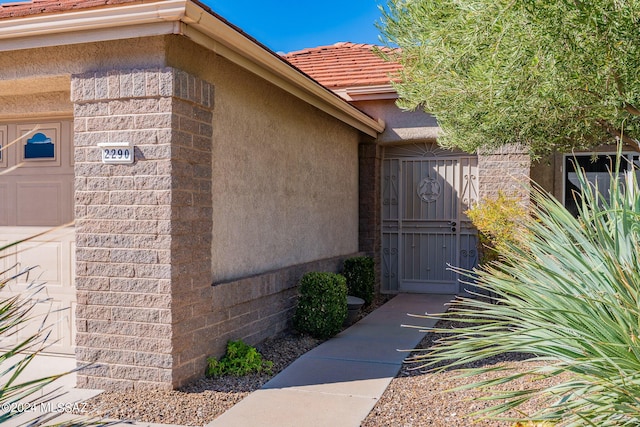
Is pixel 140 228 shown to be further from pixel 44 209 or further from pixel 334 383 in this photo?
pixel 334 383

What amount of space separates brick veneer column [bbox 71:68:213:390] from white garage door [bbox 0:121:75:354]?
98 centimetres

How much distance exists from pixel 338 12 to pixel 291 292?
14043mm

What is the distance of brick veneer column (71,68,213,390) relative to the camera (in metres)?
5.02

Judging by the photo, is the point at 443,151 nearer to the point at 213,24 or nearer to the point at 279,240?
the point at 279,240

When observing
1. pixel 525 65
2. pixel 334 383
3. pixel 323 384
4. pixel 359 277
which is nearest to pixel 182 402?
pixel 323 384

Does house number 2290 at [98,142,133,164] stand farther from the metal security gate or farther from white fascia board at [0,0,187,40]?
the metal security gate

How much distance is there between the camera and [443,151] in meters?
10.8

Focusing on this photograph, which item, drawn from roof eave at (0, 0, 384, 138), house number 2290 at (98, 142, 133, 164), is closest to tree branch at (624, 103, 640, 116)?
roof eave at (0, 0, 384, 138)

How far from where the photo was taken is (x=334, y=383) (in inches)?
220

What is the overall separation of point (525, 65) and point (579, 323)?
225 centimetres

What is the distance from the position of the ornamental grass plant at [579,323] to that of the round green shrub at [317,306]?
13.6ft

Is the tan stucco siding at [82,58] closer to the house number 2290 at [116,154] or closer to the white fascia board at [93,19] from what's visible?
the white fascia board at [93,19]

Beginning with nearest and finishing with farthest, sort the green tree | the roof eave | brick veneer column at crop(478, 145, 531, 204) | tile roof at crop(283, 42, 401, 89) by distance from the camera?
the green tree < the roof eave < brick veneer column at crop(478, 145, 531, 204) < tile roof at crop(283, 42, 401, 89)

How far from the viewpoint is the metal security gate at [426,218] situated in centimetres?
1070
